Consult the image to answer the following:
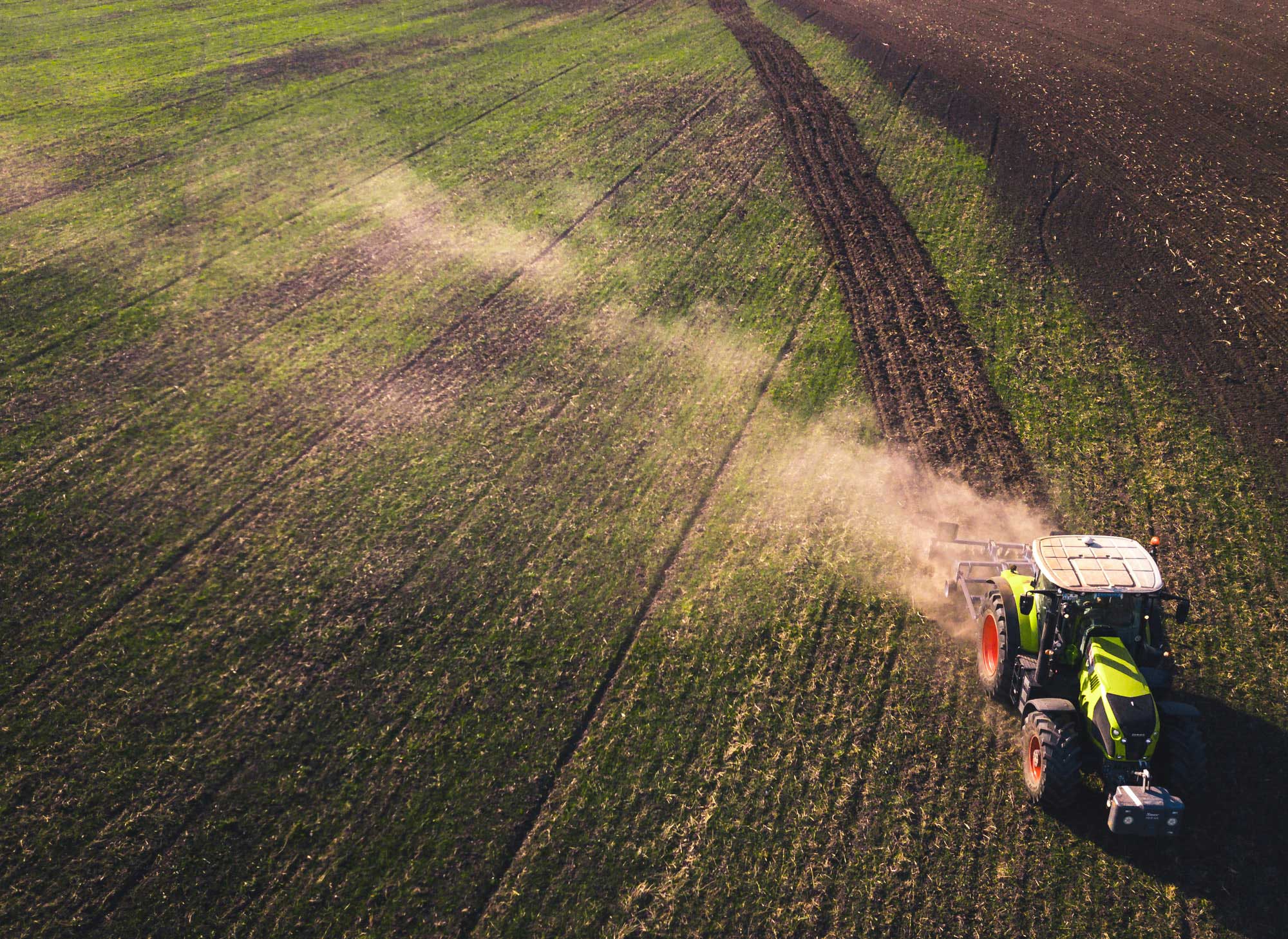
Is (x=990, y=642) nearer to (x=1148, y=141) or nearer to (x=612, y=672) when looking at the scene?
(x=612, y=672)

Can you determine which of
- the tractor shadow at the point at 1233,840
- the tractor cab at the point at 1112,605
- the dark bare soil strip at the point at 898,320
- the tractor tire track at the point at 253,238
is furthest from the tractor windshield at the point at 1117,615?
the tractor tire track at the point at 253,238

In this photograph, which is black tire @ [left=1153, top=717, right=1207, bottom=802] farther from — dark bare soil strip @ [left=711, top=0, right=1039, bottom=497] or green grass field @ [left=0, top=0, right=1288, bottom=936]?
dark bare soil strip @ [left=711, top=0, right=1039, bottom=497]

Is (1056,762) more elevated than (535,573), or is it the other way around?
(1056,762)

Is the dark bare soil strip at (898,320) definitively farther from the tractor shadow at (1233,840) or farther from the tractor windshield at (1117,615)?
the tractor shadow at (1233,840)

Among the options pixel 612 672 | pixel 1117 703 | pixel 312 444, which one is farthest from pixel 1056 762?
pixel 312 444

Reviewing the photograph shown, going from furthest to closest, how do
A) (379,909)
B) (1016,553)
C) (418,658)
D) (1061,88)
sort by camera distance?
1. (1061,88)
2. (1016,553)
3. (418,658)
4. (379,909)

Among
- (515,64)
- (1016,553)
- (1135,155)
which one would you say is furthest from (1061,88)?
(1016,553)

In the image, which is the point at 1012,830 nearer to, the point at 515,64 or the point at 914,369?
the point at 914,369
